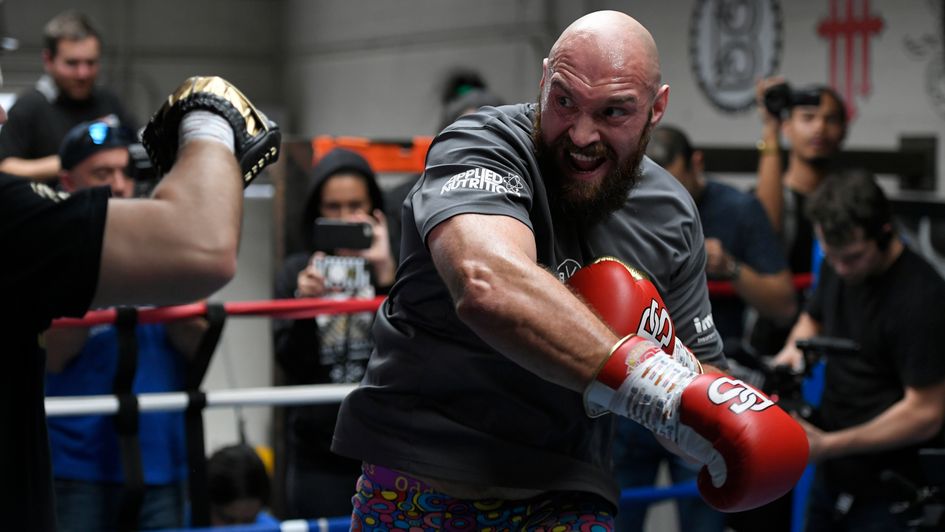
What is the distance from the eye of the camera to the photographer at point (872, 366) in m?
3.19

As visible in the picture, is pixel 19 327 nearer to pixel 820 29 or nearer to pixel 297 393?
pixel 297 393

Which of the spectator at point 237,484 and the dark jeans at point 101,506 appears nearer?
the dark jeans at point 101,506

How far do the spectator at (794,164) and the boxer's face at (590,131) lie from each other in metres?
2.35

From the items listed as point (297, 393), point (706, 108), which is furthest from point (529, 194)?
point (706, 108)

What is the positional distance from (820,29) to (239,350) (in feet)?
18.5

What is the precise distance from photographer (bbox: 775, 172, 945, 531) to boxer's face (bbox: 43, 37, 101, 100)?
289 centimetres

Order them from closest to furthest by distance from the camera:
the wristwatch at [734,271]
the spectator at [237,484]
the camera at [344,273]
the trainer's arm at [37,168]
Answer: the camera at [344,273], the spectator at [237,484], the wristwatch at [734,271], the trainer's arm at [37,168]

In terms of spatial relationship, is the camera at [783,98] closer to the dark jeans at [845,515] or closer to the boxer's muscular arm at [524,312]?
the dark jeans at [845,515]

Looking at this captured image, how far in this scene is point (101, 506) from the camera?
10.5 ft

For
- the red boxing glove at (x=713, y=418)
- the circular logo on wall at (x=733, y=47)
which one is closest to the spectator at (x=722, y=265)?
the red boxing glove at (x=713, y=418)

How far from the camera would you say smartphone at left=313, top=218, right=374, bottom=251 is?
11.2 ft

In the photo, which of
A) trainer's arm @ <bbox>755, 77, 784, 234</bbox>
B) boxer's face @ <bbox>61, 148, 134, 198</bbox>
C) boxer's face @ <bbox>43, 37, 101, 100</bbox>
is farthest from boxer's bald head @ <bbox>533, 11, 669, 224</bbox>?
boxer's face @ <bbox>43, 37, 101, 100</bbox>

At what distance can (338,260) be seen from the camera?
11.6 feet

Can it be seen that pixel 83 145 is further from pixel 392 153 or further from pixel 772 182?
pixel 772 182
